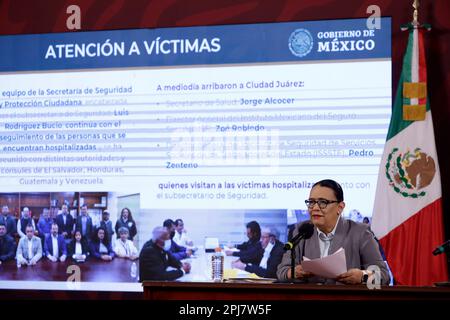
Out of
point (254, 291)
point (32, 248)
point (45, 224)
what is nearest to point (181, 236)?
point (45, 224)

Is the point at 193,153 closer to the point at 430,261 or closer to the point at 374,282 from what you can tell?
the point at 430,261

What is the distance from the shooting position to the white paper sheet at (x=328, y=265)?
3.68 m

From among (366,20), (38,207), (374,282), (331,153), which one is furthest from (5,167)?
(374,282)

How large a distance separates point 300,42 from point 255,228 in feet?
4.37

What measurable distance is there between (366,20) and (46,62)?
2340 millimetres

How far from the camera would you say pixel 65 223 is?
19.5 ft

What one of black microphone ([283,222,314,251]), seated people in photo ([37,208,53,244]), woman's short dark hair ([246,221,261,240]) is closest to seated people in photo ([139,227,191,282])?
woman's short dark hair ([246,221,261,240])

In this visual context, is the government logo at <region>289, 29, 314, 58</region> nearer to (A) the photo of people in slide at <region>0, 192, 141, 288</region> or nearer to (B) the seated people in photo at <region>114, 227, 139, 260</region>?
(A) the photo of people in slide at <region>0, 192, 141, 288</region>

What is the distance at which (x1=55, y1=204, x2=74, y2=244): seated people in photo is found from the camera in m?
5.93

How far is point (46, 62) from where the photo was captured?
6.09 meters

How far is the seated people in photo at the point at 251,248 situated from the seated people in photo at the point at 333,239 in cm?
141

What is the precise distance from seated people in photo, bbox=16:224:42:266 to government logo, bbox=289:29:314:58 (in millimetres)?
2282

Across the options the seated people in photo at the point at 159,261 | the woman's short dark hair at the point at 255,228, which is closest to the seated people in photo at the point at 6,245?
the seated people in photo at the point at 159,261

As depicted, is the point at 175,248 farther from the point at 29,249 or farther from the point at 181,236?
the point at 29,249
